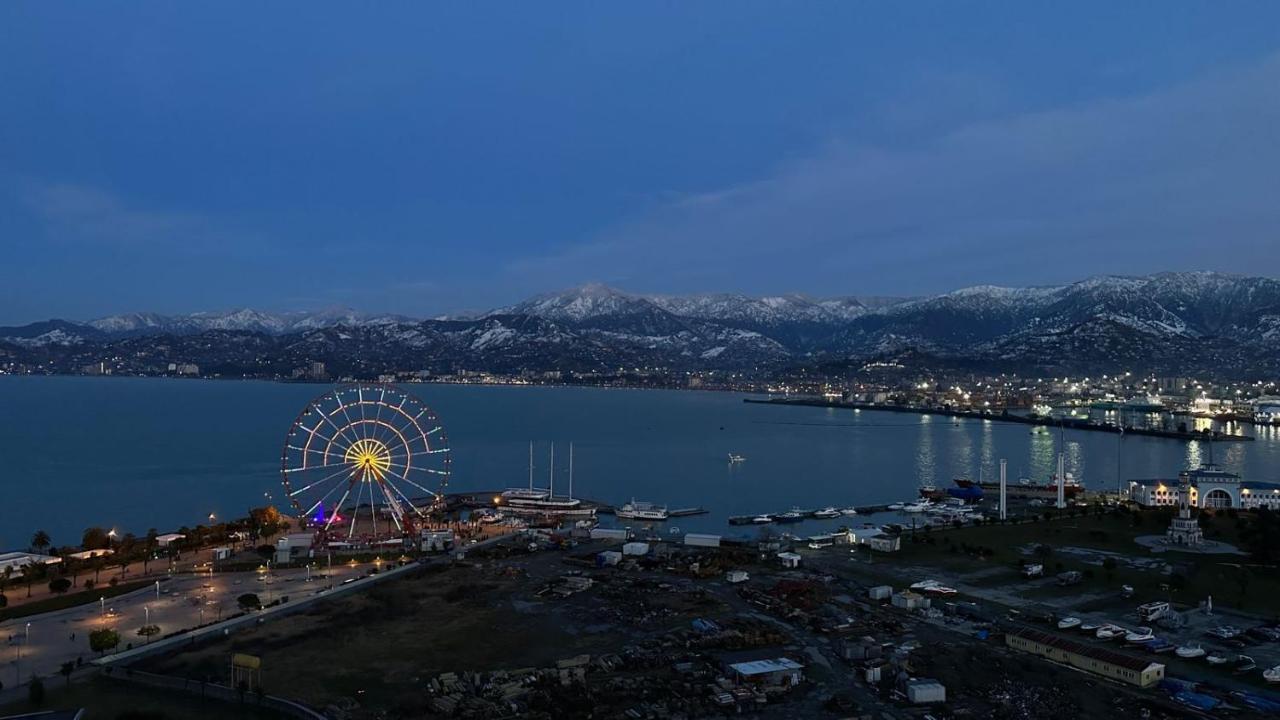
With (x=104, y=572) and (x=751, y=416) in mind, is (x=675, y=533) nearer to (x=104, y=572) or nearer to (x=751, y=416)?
(x=104, y=572)

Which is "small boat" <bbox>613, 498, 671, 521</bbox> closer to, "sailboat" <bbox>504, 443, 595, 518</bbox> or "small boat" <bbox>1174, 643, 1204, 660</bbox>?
"sailboat" <bbox>504, 443, 595, 518</bbox>

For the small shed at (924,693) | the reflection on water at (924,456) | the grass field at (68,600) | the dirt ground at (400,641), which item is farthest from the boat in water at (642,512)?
the small shed at (924,693)

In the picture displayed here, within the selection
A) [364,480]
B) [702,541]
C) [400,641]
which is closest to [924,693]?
[400,641]

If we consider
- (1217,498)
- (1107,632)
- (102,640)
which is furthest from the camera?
(1217,498)

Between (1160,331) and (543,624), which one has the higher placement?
(1160,331)

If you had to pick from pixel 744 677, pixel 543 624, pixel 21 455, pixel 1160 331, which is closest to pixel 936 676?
pixel 744 677

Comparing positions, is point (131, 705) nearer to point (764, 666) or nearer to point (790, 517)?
point (764, 666)
